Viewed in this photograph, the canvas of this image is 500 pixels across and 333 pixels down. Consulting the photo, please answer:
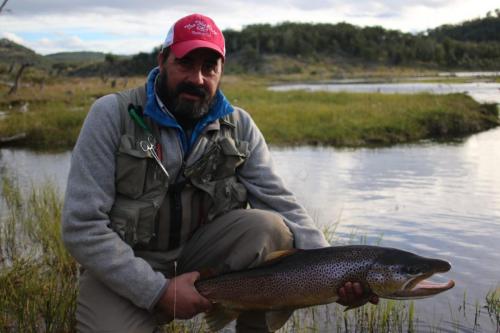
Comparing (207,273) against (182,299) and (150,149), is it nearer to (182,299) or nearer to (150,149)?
(182,299)

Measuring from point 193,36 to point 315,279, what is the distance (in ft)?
5.05

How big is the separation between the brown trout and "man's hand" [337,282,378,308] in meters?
0.02

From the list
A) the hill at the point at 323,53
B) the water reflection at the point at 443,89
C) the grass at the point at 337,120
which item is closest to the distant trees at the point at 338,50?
the hill at the point at 323,53

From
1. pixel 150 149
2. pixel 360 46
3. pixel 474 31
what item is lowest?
pixel 150 149

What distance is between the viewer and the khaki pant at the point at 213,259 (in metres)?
3.23

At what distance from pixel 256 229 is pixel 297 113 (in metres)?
17.0

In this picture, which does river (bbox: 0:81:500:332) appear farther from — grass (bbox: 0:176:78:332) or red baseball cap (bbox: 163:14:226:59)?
red baseball cap (bbox: 163:14:226:59)

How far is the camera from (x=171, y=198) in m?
3.48

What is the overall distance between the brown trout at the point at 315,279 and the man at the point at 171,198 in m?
0.09

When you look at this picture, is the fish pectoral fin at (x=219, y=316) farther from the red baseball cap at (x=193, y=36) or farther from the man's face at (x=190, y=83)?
the red baseball cap at (x=193, y=36)

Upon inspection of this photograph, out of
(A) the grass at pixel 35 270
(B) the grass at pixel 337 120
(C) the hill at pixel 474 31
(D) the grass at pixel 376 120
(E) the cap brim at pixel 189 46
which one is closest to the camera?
(E) the cap brim at pixel 189 46

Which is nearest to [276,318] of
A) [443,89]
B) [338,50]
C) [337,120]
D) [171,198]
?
[171,198]

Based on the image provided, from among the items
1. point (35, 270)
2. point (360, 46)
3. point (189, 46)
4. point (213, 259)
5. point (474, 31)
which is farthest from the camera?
point (474, 31)

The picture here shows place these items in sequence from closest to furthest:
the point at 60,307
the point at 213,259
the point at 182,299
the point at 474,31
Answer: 1. the point at 182,299
2. the point at 213,259
3. the point at 60,307
4. the point at 474,31
